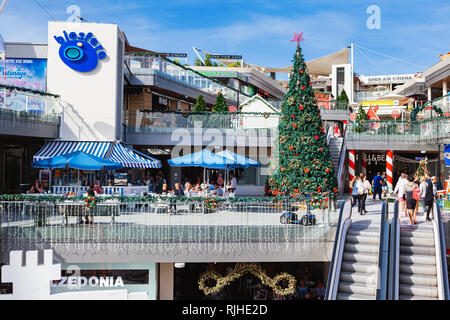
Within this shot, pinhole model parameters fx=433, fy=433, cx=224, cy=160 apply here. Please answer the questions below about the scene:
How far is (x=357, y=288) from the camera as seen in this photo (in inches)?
413

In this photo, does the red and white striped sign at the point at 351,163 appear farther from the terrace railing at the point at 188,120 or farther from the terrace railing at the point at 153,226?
the terrace railing at the point at 153,226

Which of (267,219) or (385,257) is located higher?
(267,219)

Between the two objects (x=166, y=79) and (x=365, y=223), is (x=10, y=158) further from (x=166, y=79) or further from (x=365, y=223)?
(x=365, y=223)

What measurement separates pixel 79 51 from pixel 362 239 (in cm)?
1529

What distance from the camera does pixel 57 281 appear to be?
12.6 meters

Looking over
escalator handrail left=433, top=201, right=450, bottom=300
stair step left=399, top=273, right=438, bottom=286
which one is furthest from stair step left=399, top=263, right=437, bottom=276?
escalator handrail left=433, top=201, right=450, bottom=300

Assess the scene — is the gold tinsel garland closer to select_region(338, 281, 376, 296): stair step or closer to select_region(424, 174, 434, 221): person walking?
select_region(338, 281, 376, 296): stair step

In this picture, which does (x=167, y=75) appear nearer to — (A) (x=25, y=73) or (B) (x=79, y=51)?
(B) (x=79, y=51)

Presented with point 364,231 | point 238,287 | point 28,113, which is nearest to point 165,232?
point 238,287

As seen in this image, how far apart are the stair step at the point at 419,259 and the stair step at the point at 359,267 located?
35.8 inches

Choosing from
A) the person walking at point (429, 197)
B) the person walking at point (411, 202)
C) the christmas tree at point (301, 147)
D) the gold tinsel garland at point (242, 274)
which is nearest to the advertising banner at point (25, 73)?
the christmas tree at point (301, 147)

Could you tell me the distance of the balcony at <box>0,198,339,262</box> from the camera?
A: 11945mm
